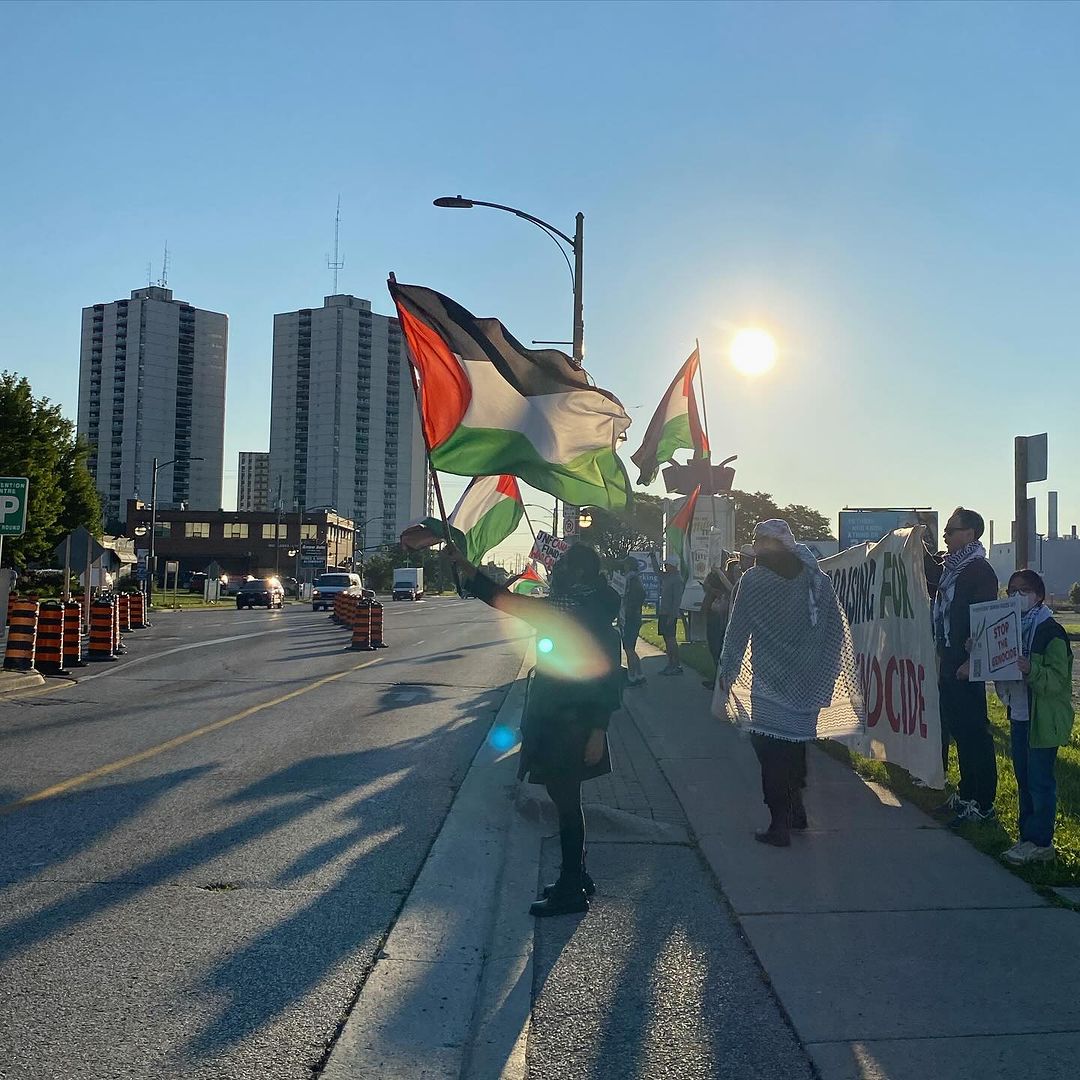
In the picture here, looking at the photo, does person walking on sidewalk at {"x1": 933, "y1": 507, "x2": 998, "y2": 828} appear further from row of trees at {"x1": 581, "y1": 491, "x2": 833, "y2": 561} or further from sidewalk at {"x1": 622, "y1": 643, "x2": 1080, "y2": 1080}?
row of trees at {"x1": 581, "y1": 491, "x2": 833, "y2": 561}

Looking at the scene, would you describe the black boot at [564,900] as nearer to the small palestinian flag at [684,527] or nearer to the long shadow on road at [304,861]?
the long shadow on road at [304,861]

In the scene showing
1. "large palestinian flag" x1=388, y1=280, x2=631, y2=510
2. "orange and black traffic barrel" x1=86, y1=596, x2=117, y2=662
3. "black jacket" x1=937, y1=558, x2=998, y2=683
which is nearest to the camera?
"black jacket" x1=937, y1=558, x2=998, y2=683

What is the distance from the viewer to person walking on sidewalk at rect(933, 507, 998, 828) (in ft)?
23.5

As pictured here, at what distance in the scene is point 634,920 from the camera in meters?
5.41

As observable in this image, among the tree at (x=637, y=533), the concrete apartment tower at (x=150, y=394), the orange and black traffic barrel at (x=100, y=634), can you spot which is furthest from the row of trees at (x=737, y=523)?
the concrete apartment tower at (x=150, y=394)

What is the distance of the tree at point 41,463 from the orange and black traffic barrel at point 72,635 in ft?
80.8

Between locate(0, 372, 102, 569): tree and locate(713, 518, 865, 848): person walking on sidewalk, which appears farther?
locate(0, 372, 102, 569): tree

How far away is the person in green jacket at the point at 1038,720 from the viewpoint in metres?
6.07

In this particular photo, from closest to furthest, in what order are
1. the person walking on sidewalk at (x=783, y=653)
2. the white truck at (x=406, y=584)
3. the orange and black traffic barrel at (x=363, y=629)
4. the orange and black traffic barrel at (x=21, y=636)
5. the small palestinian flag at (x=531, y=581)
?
1. the person walking on sidewalk at (x=783, y=653)
2. the orange and black traffic barrel at (x=21, y=636)
3. the small palestinian flag at (x=531, y=581)
4. the orange and black traffic barrel at (x=363, y=629)
5. the white truck at (x=406, y=584)

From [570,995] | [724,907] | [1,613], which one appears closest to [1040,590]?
[724,907]

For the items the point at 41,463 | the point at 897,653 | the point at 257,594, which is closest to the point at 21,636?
the point at 897,653

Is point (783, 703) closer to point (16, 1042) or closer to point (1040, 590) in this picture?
point (1040, 590)

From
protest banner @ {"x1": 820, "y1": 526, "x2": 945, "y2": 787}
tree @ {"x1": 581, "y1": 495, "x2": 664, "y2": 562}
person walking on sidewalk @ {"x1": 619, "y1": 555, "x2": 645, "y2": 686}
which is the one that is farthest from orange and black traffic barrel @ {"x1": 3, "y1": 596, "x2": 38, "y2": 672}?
tree @ {"x1": 581, "y1": 495, "x2": 664, "y2": 562}

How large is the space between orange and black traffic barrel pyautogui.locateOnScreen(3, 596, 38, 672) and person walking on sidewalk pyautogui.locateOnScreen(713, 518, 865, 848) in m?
13.8
